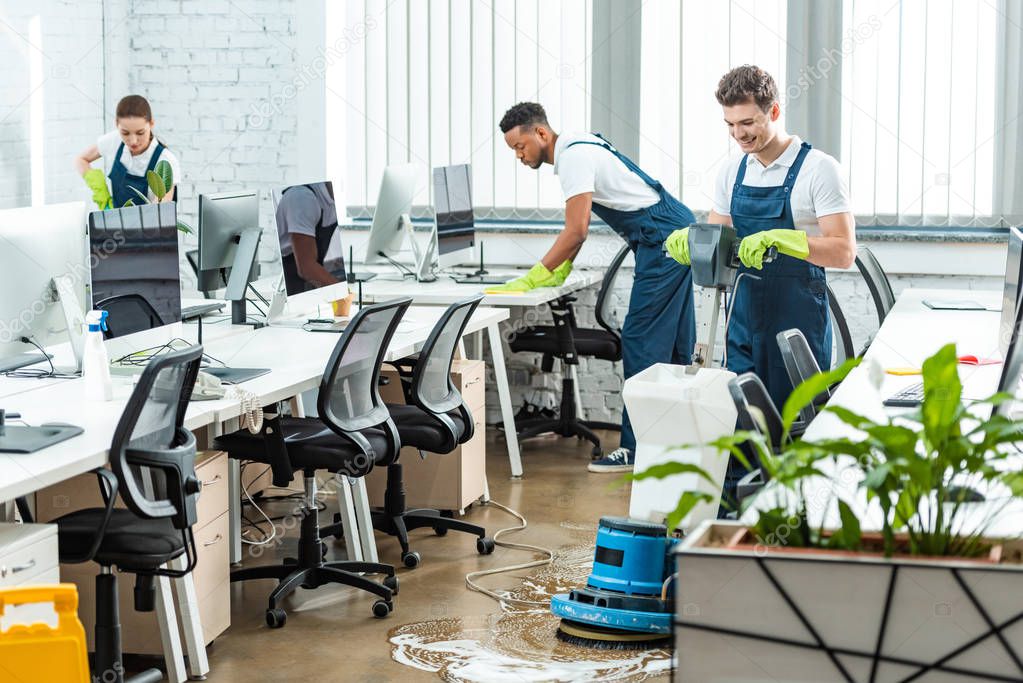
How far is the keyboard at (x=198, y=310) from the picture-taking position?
4613mm

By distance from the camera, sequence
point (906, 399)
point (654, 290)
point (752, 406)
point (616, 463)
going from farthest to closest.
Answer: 1. point (616, 463)
2. point (654, 290)
3. point (906, 399)
4. point (752, 406)

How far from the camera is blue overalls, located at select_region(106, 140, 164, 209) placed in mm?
6145

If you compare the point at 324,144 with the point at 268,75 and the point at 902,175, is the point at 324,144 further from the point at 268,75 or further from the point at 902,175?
the point at 902,175

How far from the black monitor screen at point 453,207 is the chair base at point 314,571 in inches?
83.0

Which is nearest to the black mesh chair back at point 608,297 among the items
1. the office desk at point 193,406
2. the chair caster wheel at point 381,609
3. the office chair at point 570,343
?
the office chair at point 570,343

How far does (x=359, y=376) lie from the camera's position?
3.65 metres

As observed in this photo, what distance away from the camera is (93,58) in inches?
255

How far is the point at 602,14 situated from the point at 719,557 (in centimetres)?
485

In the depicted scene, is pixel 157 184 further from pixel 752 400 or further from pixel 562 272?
pixel 752 400

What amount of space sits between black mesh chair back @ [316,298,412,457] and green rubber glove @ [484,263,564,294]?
1636mm

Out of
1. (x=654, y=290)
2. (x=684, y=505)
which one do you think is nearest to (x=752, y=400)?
(x=684, y=505)

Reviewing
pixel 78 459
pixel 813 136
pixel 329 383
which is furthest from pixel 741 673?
pixel 813 136

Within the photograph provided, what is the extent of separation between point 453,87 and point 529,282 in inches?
54.3

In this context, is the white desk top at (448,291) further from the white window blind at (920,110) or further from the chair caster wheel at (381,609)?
the chair caster wheel at (381,609)
